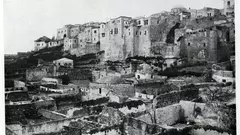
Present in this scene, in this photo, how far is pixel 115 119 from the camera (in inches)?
217

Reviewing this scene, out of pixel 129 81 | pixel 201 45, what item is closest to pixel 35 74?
pixel 129 81

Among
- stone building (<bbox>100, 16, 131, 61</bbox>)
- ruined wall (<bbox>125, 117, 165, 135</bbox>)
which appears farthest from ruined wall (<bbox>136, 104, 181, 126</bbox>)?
stone building (<bbox>100, 16, 131, 61</bbox>)

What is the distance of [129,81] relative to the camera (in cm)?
655

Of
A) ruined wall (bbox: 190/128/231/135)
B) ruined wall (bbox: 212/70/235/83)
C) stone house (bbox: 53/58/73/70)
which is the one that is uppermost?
stone house (bbox: 53/58/73/70)

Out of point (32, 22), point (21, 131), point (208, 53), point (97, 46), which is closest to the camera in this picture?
point (21, 131)

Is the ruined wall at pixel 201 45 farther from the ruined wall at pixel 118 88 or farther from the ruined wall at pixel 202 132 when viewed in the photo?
the ruined wall at pixel 202 132

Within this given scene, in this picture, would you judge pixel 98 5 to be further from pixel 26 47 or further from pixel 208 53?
pixel 208 53

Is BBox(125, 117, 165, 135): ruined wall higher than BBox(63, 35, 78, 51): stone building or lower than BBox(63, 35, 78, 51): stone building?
lower

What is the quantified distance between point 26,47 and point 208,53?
12.9ft

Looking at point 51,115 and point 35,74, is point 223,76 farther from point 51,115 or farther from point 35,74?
point 35,74

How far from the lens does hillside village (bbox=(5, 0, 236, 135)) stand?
5.20 meters

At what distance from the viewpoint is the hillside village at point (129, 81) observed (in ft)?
17.0

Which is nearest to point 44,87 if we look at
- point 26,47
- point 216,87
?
point 26,47

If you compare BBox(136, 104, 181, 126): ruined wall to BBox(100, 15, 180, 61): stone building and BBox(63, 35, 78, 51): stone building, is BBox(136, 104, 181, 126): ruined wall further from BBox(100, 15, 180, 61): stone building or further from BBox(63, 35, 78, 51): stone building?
BBox(63, 35, 78, 51): stone building
